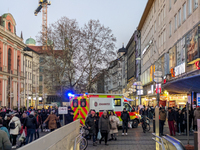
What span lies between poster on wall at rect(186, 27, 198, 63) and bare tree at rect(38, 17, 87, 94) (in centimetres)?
1610

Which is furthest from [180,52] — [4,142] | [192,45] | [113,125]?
[4,142]

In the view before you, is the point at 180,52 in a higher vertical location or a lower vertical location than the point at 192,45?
higher

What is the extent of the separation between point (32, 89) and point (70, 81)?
4663 centimetres

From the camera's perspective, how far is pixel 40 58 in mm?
42344

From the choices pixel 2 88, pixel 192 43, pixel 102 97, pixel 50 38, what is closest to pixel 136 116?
pixel 102 97

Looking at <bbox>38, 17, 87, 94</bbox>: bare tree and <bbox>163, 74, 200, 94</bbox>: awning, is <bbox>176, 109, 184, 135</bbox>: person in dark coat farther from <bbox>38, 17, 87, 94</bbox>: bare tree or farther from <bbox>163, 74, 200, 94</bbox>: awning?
<bbox>38, 17, 87, 94</bbox>: bare tree

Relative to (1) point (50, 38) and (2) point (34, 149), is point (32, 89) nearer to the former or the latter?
(1) point (50, 38)

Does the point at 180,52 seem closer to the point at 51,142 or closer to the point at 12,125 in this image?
the point at 12,125

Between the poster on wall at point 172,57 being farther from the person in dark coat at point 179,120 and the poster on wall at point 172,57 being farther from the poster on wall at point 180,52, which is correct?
the person in dark coat at point 179,120

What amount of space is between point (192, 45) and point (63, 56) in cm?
1834

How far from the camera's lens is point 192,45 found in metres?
24.8

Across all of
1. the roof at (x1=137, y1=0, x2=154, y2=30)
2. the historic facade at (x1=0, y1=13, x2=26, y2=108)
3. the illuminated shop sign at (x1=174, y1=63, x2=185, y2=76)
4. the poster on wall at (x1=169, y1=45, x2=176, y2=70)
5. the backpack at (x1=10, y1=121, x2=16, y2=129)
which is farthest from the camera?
the historic facade at (x1=0, y1=13, x2=26, y2=108)

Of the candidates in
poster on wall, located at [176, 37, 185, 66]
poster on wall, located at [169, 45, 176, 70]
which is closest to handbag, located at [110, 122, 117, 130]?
poster on wall, located at [176, 37, 185, 66]

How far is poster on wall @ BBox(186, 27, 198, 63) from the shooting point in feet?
77.8
